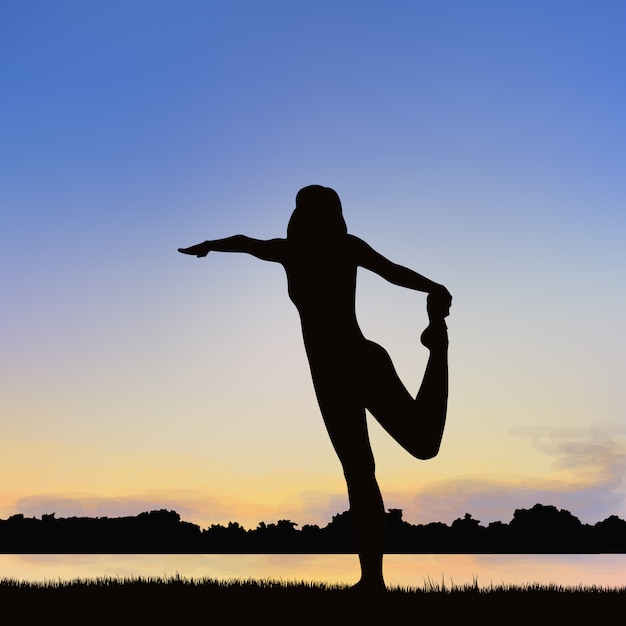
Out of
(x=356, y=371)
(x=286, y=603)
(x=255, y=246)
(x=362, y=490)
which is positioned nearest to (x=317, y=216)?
(x=255, y=246)

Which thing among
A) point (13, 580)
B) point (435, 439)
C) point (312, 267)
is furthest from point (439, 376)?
point (13, 580)

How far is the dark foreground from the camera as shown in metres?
7.37

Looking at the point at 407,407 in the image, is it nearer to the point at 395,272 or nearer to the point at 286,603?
the point at 395,272

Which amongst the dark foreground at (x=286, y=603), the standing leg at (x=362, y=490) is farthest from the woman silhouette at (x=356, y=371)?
the dark foreground at (x=286, y=603)

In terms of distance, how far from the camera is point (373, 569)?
816cm

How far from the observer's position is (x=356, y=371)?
26.6ft

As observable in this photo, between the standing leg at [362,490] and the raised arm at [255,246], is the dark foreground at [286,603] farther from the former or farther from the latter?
the raised arm at [255,246]

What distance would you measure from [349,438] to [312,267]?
1700 millimetres

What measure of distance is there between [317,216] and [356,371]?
5.27 ft

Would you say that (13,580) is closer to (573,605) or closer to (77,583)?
(77,583)

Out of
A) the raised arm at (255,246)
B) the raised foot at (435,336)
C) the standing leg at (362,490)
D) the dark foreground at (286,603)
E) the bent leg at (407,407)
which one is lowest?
the dark foreground at (286,603)

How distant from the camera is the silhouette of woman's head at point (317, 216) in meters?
8.44

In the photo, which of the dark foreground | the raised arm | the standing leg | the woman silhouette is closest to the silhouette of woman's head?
the woman silhouette

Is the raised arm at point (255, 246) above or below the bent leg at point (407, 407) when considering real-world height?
above
